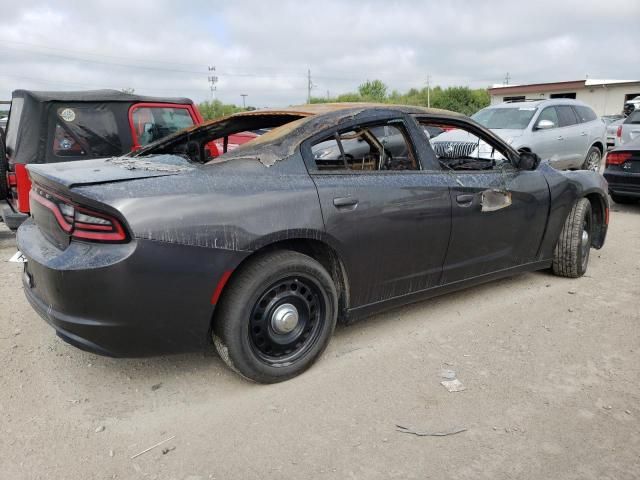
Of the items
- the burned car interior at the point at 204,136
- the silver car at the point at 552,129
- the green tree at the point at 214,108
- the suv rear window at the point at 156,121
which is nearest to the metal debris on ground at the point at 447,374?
the burned car interior at the point at 204,136

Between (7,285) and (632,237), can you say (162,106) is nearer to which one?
(7,285)

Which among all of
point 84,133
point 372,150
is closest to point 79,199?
point 372,150

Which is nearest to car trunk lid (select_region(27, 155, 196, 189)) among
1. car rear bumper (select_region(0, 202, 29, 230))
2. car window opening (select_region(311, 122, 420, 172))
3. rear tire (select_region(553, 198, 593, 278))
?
car window opening (select_region(311, 122, 420, 172))

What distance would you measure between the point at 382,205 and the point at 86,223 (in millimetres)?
1630

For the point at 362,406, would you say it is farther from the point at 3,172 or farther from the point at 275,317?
the point at 3,172

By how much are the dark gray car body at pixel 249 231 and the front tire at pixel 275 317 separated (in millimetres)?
99

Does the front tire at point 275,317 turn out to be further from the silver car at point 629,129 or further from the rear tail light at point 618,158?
the silver car at point 629,129

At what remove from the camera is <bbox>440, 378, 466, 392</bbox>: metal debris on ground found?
2.88 m

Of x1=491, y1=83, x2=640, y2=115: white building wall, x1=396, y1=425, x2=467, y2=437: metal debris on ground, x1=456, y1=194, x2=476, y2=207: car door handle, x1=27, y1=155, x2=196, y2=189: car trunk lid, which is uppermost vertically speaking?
x1=491, y1=83, x2=640, y2=115: white building wall

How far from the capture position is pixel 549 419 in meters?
2.60

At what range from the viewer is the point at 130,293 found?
7.81 feet

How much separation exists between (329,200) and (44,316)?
162cm

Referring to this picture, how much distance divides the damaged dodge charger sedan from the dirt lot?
29cm

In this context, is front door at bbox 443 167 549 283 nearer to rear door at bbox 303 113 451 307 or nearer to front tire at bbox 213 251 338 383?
rear door at bbox 303 113 451 307
